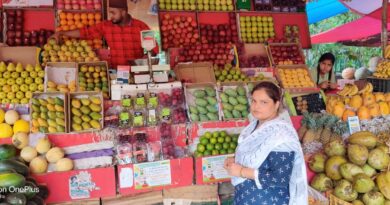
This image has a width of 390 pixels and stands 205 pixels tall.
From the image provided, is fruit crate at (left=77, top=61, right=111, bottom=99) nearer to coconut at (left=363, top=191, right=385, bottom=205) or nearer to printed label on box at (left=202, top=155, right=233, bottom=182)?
printed label on box at (left=202, top=155, right=233, bottom=182)

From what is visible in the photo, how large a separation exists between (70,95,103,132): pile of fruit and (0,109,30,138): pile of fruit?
40cm

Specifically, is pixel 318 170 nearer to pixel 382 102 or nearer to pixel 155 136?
pixel 382 102

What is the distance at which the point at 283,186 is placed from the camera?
1937 mm

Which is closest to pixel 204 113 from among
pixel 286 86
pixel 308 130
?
pixel 308 130

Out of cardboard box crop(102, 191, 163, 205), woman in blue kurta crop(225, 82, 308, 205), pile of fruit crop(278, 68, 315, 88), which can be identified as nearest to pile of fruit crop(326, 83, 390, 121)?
pile of fruit crop(278, 68, 315, 88)

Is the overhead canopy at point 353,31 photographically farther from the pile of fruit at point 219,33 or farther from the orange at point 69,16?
the orange at point 69,16

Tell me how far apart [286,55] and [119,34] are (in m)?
2.20

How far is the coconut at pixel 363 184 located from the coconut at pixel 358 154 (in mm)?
126

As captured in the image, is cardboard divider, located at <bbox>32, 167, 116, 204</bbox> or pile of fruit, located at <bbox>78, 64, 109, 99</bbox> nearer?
cardboard divider, located at <bbox>32, 167, 116, 204</bbox>

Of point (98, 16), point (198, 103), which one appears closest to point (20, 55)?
point (98, 16)

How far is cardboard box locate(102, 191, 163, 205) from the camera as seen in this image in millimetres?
3076

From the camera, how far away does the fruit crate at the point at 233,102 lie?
11.7 ft

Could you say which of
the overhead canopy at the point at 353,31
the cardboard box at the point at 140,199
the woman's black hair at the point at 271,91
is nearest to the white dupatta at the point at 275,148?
the woman's black hair at the point at 271,91

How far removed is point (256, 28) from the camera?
5.87m
